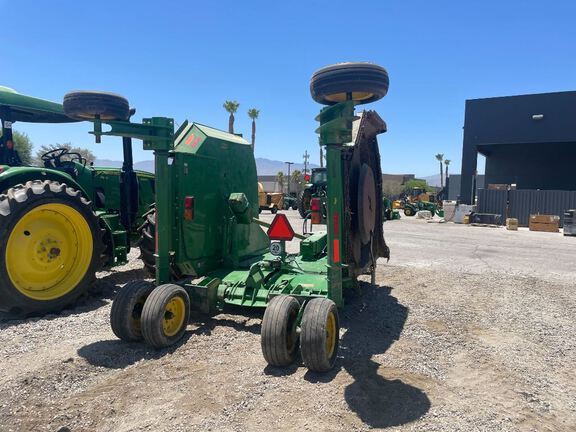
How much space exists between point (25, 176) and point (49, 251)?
123cm

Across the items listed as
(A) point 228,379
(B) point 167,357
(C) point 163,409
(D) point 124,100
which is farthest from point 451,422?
(D) point 124,100

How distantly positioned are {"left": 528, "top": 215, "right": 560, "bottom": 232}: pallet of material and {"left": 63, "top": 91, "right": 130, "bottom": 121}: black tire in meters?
21.5

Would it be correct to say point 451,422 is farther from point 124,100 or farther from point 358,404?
point 124,100

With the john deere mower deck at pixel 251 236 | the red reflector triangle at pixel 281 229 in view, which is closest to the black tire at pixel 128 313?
the john deere mower deck at pixel 251 236

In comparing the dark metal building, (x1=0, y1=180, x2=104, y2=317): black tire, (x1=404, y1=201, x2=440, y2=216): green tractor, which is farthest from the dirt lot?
(x1=404, y1=201, x2=440, y2=216): green tractor

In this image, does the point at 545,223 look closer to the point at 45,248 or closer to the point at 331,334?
the point at 331,334

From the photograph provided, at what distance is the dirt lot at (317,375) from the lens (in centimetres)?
309

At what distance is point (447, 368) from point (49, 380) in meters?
3.54

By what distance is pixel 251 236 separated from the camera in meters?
6.71

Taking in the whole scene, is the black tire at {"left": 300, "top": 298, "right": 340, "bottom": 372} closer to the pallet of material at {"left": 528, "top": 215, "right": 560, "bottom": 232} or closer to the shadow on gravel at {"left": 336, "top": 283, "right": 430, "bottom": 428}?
the shadow on gravel at {"left": 336, "top": 283, "right": 430, "bottom": 428}

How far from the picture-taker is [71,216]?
584 centimetres

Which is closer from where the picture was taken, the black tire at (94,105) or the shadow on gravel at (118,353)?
the shadow on gravel at (118,353)

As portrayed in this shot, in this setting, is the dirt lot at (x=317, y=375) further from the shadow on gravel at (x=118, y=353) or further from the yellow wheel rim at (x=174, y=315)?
the yellow wheel rim at (x=174, y=315)

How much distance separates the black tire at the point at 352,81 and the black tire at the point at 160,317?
98.6 inches
